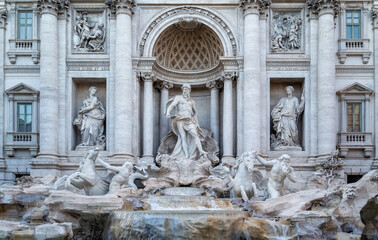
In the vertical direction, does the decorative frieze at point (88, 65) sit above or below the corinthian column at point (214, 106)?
above

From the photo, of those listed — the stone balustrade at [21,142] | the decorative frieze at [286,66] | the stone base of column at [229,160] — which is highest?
the decorative frieze at [286,66]

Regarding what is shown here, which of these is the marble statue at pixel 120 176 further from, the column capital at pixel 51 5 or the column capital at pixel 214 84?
the column capital at pixel 51 5

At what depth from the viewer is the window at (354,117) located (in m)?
25.2

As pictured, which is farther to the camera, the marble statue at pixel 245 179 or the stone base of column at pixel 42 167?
the stone base of column at pixel 42 167

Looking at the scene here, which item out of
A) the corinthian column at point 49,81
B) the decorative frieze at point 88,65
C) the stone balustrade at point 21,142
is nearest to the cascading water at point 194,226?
the corinthian column at point 49,81

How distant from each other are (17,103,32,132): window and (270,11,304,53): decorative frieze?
41.3 ft

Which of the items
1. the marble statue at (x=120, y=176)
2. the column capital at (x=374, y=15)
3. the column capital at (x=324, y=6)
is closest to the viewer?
the marble statue at (x=120, y=176)

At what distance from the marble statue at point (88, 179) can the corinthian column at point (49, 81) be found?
371 centimetres

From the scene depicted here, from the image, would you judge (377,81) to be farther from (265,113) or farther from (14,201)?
(14,201)

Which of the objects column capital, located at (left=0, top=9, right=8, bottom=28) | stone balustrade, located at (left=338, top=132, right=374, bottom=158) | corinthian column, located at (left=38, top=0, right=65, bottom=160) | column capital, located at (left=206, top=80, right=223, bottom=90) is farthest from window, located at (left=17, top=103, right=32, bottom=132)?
stone balustrade, located at (left=338, top=132, right=374, bottom=158)

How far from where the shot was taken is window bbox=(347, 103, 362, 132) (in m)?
25.2

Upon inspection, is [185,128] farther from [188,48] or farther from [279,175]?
[279,175]

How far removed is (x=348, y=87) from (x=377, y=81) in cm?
152

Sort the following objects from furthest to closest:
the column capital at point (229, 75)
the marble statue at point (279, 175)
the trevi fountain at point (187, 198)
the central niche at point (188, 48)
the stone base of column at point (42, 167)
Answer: the central niche at point (188, 48) < the column capital at point (229, 75) < the stone base of column at point (42, 167) < the marble statue at point (279, 175) < the trevi fountain at point (187, 198)
